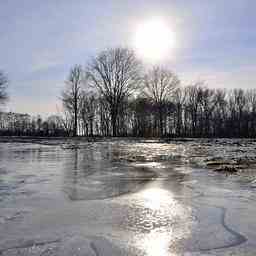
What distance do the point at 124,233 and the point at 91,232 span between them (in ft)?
1.56

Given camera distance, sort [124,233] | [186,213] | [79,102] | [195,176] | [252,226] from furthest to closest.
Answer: [79,102]
[195,176]
[186,213]
[252,226]
[124,233]

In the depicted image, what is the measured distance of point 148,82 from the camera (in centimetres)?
6950

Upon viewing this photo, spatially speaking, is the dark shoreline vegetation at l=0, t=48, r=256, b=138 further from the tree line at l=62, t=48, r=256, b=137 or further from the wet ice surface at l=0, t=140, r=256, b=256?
the wet ice surface at l=0, t=140, r=256, b=256

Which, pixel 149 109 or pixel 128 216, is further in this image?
pixel 149 109

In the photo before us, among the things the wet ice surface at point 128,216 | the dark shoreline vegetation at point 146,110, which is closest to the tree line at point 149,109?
the dark shoreline vegetation at point 146,110

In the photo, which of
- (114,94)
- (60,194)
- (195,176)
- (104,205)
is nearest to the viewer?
(104,205)

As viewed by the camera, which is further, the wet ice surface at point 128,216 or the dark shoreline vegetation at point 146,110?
Answer: the dark shoreline vegetation at point 146,110

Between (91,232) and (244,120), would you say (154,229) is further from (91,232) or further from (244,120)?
(244,120)

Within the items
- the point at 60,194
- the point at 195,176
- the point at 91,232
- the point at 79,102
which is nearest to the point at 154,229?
the point at 91,232

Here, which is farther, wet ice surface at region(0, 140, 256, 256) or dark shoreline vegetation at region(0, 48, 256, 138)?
dark shoreline vegetation at region(0, 48, 256, 138)

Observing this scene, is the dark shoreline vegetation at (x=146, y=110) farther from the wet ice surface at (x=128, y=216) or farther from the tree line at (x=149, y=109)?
the wet ice surface at (x=128, y=216)

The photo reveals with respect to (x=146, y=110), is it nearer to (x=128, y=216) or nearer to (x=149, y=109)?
(x=149, y=109)

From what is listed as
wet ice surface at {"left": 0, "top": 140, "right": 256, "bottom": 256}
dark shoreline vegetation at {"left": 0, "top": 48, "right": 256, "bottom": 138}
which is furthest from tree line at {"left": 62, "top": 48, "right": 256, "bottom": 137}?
wet ice surface at {"left": 0, "top": 140, "right": 256, "bottom": 256}

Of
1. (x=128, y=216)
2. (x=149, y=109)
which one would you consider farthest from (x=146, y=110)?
(x=128, y=216)
